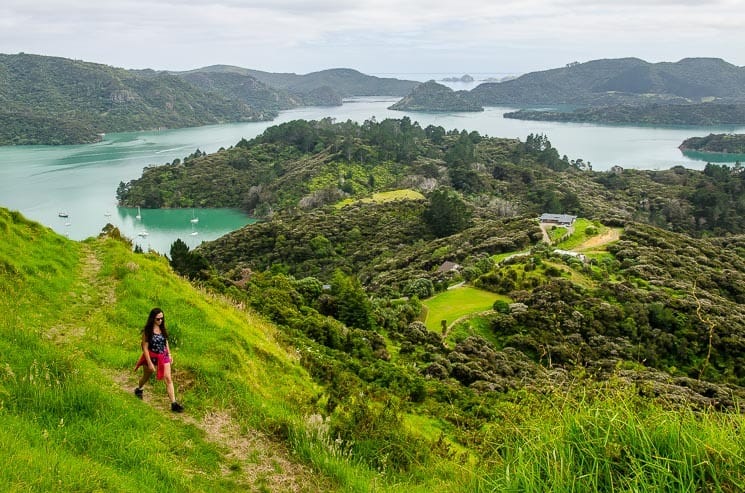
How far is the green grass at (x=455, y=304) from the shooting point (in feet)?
80.3

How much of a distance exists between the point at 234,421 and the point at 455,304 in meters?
21.1

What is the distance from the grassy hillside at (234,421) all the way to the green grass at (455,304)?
13.2 metres

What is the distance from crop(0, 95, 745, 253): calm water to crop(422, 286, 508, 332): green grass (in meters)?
41.9

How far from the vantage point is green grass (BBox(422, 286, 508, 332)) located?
2446cm

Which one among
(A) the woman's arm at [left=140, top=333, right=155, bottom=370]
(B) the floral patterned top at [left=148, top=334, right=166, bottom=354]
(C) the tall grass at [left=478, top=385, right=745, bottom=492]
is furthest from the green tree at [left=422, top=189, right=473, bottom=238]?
(C) the tall grass at [left=478, top=385, right=745, bottom=492]

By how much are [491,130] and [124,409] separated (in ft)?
577

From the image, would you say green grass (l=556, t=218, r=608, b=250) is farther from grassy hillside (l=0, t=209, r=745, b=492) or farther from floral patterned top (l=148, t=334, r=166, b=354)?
floral patterned top (l=148, t=334, r=166, b=354)

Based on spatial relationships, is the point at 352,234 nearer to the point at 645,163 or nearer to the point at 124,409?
the point at 124,409

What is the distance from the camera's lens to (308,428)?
637 cm

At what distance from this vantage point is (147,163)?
12194cm

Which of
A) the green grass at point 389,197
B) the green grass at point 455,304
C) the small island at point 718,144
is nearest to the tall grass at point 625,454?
the green grass at point 455,304

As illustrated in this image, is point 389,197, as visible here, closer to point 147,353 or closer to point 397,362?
point 397,362

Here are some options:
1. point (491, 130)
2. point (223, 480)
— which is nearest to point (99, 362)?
point (223, 480)

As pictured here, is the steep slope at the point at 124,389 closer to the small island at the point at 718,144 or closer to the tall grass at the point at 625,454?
the tall grass at the point at 625,454
